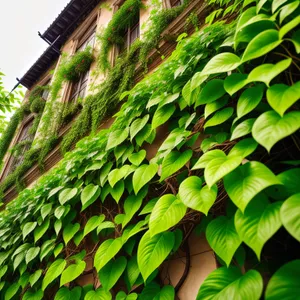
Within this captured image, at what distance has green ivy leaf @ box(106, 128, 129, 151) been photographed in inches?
77.6

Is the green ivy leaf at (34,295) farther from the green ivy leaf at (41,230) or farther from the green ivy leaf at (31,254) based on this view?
the green ivy leaf at (41,230)

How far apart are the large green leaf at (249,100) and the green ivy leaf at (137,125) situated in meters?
0.87

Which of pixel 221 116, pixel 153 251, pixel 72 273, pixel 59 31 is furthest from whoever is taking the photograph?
pixel 59 31

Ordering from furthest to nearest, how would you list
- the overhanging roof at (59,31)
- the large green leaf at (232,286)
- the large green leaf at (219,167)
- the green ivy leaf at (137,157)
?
the overhanging roof at (59,31) → the green ivy leaf at (137,157) → the large green leaf at (219,167) → the large green leaf at (232,286)

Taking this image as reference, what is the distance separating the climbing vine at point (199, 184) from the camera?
3.02 ft

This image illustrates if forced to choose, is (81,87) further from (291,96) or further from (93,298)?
(291,96)

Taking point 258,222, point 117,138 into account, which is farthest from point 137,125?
point 258,222

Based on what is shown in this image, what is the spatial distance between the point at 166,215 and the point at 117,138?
104cm

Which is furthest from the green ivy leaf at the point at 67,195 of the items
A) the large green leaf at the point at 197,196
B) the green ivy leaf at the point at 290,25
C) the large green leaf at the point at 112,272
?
the green ivy leaf at the point at 290,25

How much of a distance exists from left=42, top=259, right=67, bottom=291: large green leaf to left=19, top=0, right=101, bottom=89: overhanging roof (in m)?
7.58

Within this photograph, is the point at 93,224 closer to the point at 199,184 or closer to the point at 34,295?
the point at 34,295

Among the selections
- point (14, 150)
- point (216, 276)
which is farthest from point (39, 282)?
point (14, 150)

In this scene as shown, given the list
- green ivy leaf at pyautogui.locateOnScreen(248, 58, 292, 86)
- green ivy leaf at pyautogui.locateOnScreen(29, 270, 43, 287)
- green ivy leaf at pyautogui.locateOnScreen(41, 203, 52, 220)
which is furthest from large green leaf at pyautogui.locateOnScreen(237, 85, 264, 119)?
green ivy leaf at pyautogui.locateOnScreen(29, 270, 43, 287)

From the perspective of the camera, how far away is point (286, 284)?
0.79 m
